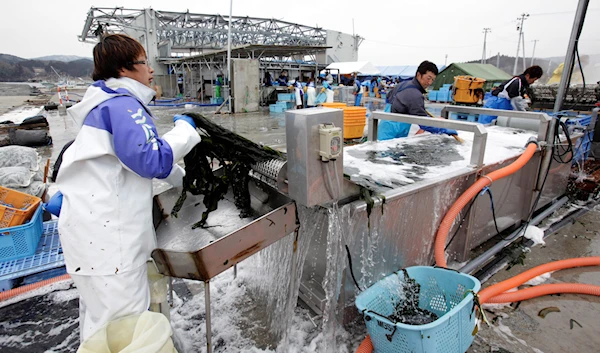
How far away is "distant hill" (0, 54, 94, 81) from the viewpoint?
163ft

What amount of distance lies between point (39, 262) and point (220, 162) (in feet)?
6.60

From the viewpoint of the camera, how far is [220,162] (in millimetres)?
1865

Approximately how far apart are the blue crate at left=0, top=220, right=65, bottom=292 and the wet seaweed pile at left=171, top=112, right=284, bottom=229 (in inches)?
62.1

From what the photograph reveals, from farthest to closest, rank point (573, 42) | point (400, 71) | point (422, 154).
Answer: point (400, 71), point (573, 42), point (422, 154)

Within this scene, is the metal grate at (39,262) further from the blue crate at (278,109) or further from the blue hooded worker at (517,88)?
the blue crate at (278,109)

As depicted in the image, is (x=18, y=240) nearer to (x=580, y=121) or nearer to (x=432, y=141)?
(x=432, y=141)

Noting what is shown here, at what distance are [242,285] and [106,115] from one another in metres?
1.86

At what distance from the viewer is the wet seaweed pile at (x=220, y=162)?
1.79 meters

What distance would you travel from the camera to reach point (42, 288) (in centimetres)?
Result: 265

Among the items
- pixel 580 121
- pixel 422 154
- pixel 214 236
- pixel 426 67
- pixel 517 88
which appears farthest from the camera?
pixel 517 88

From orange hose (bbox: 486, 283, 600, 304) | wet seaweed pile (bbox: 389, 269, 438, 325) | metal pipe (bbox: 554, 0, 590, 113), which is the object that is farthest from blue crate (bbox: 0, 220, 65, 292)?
metal pipe (bbox: 554, 0, 590, 113)

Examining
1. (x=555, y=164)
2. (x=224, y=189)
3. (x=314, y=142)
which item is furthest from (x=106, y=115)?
(x=555, y=164)

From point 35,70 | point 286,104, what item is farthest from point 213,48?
point 35,70

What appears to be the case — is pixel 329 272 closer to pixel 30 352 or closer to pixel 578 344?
pixel 578 344
